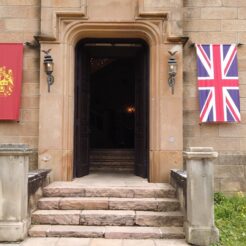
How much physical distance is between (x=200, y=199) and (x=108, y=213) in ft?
5.21

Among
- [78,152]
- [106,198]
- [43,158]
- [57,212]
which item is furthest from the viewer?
[78,152]

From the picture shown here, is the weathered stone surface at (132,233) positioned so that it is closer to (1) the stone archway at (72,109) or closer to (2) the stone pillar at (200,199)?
(2) the stone pillar at (200,199)

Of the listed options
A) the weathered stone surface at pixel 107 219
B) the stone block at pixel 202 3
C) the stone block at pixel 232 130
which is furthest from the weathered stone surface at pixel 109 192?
the stone block at pixel 202 3

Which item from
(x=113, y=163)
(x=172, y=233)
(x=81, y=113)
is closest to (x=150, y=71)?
(x=81, y=113)

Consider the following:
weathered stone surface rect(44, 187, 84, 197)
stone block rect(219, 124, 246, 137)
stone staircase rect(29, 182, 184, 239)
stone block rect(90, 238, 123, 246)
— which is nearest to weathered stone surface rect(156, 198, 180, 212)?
stone staircase rect(29, 182, 184, 239)

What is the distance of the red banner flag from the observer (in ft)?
25.5

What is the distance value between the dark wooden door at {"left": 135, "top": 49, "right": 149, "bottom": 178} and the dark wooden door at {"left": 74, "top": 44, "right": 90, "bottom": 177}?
4.10ft

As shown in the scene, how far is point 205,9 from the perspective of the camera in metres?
8.08

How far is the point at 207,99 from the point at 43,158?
373cm

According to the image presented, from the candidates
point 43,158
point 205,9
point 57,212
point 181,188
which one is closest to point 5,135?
point 43,158

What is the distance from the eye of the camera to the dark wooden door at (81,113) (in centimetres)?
828

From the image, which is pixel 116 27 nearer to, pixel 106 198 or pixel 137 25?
pixel 137 25

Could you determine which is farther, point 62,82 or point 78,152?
point 78,152

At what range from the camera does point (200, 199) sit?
5.34 meters
